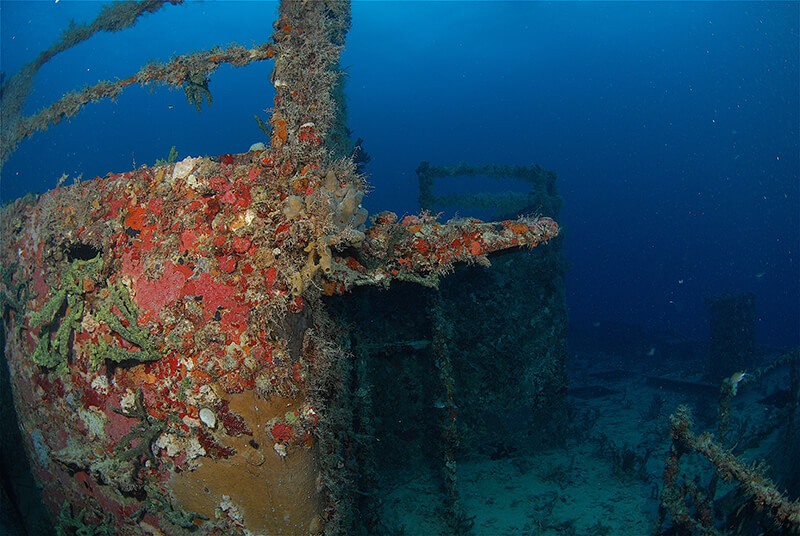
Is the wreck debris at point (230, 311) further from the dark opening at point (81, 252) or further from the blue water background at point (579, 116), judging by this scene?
the blue water background at point (579, 116)

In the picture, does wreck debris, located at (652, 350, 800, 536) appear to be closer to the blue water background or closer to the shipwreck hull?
the shipwreck hull

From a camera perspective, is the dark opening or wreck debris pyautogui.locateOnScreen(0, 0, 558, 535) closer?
wreck debris pyautogui.locateOnScreen(0, 0, 558, 535)

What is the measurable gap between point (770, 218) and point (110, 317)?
154 m

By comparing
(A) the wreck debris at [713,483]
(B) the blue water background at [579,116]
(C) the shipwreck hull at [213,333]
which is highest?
(B) the blue water background at [579,116]

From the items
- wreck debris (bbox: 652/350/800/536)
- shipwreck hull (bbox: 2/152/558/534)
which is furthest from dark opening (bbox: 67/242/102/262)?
wreck debris (bbox: 652/350/800/536)

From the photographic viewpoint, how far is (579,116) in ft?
470

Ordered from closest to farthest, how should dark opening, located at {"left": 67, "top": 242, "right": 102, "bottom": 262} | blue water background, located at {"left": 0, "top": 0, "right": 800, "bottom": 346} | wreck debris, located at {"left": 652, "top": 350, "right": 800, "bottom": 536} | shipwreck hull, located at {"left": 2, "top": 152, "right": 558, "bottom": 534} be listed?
shipwreck hull, located at {"left": 2, "top": 152, "right": 558, "bottom": 534}, wreck debris, located at {"left": 652, "top": 350, "right": 800, "bottom": 536}, dark opening, located at {"left": 67, "top": 242, "right": 102, "bottom": 262}, blue water background, located at {"left": 0, "top": 0, "right": 800, "bottom": 346}

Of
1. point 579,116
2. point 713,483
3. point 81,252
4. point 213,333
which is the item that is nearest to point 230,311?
point 213,333

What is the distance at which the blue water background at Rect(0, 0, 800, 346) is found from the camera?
275ft

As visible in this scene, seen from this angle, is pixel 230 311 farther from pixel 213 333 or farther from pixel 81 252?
pixel 81 252

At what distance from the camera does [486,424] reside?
600 cm

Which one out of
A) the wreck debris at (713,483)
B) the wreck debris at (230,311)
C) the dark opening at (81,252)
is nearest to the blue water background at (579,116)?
the wreck debris at (713,483)

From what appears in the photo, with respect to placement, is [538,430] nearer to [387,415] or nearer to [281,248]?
[387,415]

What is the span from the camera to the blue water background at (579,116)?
83.7m
